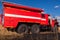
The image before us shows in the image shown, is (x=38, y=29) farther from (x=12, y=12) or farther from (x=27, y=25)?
(x=12, y=12)

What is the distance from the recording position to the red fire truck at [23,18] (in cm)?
1251

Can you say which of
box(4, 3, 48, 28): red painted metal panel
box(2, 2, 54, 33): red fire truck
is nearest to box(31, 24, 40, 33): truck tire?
box(2, 2, 54, 33): red fire truck

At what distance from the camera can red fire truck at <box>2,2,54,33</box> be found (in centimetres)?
1251

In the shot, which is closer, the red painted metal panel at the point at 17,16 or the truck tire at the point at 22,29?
the red painted metal panel at the point at 17,16

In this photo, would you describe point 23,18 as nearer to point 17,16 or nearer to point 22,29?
point 17,16

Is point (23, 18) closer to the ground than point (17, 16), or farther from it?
closer to the ground

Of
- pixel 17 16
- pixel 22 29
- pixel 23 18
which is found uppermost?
pixel 17 16

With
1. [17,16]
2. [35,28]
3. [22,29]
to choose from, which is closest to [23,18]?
[17,16]

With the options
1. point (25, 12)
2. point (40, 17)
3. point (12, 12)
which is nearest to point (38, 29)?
point (40, 17)

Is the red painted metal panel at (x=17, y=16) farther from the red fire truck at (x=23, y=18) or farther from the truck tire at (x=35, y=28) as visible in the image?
the truck tire at (x=35, y=28)

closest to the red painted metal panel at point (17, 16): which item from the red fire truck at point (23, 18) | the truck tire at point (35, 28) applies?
the red fire truck at point (23, 18)

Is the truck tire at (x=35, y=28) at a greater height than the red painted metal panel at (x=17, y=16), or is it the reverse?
the red painted metal panel at (x=17, y=16)

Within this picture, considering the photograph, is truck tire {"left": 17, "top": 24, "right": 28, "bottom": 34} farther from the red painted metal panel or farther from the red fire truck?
the red painted metal panel

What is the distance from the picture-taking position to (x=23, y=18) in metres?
13.4
